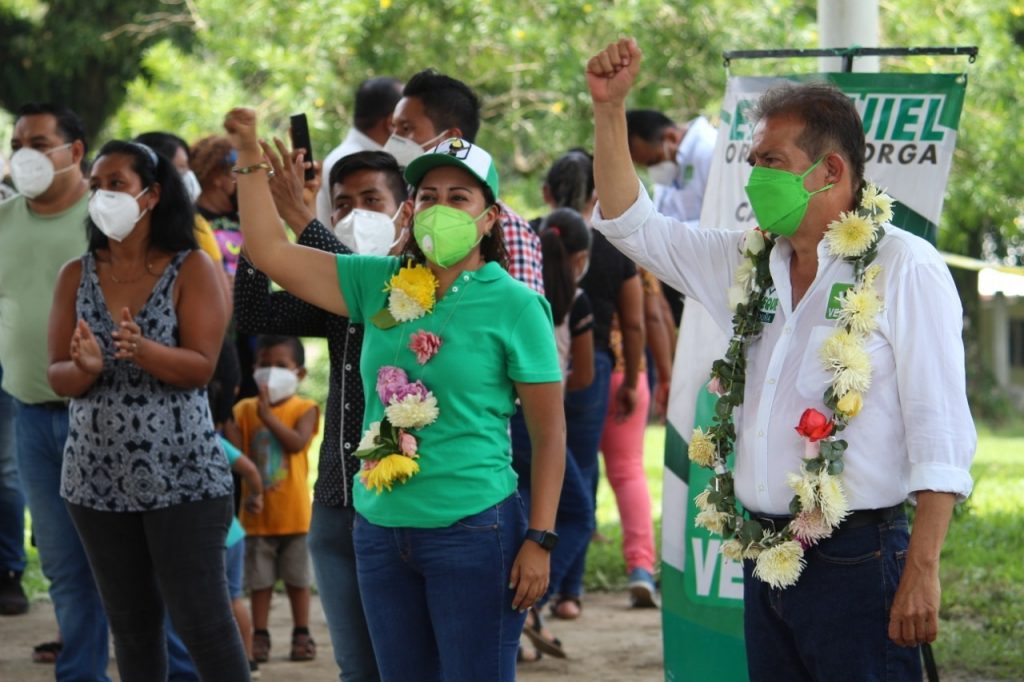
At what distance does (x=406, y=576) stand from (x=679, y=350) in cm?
216

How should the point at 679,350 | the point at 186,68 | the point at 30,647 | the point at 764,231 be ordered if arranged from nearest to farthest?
the point at 764,231 → the point at 679,350 → the point at 30,647 → the point at 186,68

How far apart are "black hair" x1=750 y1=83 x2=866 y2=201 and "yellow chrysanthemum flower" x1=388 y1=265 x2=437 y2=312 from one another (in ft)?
3.15

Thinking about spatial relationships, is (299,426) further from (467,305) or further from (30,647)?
(467,305)

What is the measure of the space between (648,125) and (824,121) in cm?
506

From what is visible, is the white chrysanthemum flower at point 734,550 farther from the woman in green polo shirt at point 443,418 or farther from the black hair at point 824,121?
the black hair at point 824,121

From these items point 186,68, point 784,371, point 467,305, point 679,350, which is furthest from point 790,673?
point 186,68

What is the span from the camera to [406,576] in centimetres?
379

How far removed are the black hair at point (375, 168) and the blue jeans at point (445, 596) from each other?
1.21 m

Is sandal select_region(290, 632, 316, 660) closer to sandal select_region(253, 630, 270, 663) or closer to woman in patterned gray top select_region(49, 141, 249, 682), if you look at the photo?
sandal select_region(253, 630, 270, 663)

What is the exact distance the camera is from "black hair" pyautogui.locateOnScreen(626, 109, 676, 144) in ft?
28.1

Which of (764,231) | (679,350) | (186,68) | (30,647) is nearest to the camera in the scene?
(764,231)

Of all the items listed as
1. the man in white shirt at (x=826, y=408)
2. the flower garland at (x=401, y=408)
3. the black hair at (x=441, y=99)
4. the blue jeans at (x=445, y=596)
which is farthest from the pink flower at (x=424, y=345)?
the black hair at (x=441, y=99)

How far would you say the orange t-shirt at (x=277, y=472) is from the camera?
22.5ft

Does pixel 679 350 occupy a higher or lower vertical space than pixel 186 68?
lower
